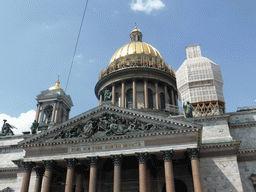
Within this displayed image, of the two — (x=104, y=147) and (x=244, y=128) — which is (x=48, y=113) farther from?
(x=244, y=128)

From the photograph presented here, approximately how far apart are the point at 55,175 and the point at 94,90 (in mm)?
21707

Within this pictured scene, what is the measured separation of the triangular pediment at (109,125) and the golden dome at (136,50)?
21.4m

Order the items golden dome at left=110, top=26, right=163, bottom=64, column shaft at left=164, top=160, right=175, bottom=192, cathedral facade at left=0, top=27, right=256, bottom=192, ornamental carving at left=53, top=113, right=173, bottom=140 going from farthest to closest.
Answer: golden dome at left=110, top=26, right=163, bottom=64
ornamental carving at left=53, top=113, right=173, bottom=140
cathedral facade at left=0, top=27, right=256, bottom=192
column shaft at left=164, top=160, right=175, bottom=192

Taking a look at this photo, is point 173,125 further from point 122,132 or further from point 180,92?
point 180,92

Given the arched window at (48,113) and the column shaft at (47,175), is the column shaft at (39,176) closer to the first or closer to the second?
the column shaft at (47,175)

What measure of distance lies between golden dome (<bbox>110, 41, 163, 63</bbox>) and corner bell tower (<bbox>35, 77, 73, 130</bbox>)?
11.6 meters

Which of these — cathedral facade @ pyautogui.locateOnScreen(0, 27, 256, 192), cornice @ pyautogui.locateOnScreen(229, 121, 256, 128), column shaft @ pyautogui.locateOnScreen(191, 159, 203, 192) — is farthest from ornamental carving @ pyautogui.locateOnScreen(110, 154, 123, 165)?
cornice @ pyautogui.locateOnScreen(229, 121, 256, 128)

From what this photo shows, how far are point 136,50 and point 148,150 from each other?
25.9 meters

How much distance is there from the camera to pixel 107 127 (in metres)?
26.7

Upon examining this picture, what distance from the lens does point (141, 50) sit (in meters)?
47.2

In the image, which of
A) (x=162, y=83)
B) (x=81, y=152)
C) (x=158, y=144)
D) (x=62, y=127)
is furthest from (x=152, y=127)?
(x=162, y=83)

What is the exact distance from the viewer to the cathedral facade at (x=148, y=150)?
24.6 meters

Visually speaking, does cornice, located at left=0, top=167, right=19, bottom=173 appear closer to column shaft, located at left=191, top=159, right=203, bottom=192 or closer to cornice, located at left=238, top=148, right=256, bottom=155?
column shaft, located at left=191, top=159, right=203, bottom=192

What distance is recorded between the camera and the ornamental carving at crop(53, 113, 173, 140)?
85.0 ft
